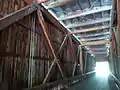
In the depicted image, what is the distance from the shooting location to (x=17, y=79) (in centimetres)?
289

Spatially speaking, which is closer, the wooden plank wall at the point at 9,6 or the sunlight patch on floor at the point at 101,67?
the wooden plank wall at the point at 9,6

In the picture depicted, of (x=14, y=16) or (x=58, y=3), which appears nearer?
(x=14, y=16)

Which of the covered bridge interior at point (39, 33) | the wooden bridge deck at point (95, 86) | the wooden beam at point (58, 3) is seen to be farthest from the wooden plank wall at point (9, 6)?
the wooden bridge deck at point (95, 86)

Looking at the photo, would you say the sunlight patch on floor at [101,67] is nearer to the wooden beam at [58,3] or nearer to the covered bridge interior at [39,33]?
the covered bridge interior at [39,33]

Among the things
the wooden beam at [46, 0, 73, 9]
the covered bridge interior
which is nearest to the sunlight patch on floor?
the covered bridge interior

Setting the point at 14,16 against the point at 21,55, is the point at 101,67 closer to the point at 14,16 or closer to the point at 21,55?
the point at 21,55

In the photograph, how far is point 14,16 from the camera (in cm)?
277

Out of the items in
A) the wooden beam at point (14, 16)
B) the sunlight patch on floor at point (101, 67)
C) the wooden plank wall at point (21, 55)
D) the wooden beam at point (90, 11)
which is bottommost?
the sunlight patch on floor at point (101, 67)

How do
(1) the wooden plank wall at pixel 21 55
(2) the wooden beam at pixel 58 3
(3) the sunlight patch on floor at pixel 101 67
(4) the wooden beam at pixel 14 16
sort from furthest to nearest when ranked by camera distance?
(3) the sunlight patch on floor at pixel 101 67 → (2) the wooden beam at pixel 58 3 → (1) the wooden plank wall at pixel 21 55 → (4) the wooden beam at pixel 14 16

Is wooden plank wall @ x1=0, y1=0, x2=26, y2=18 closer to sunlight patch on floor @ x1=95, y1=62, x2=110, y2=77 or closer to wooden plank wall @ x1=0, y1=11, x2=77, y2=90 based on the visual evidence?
wooden plank wall @ x1=0, y1=11, x2=77, y2=90

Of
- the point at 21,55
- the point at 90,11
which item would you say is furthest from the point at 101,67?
the point at 21,55

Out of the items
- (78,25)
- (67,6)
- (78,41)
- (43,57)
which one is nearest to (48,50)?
(43,57)

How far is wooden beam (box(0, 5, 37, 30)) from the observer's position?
2.46 m

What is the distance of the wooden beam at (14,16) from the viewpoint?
2.46 metres
